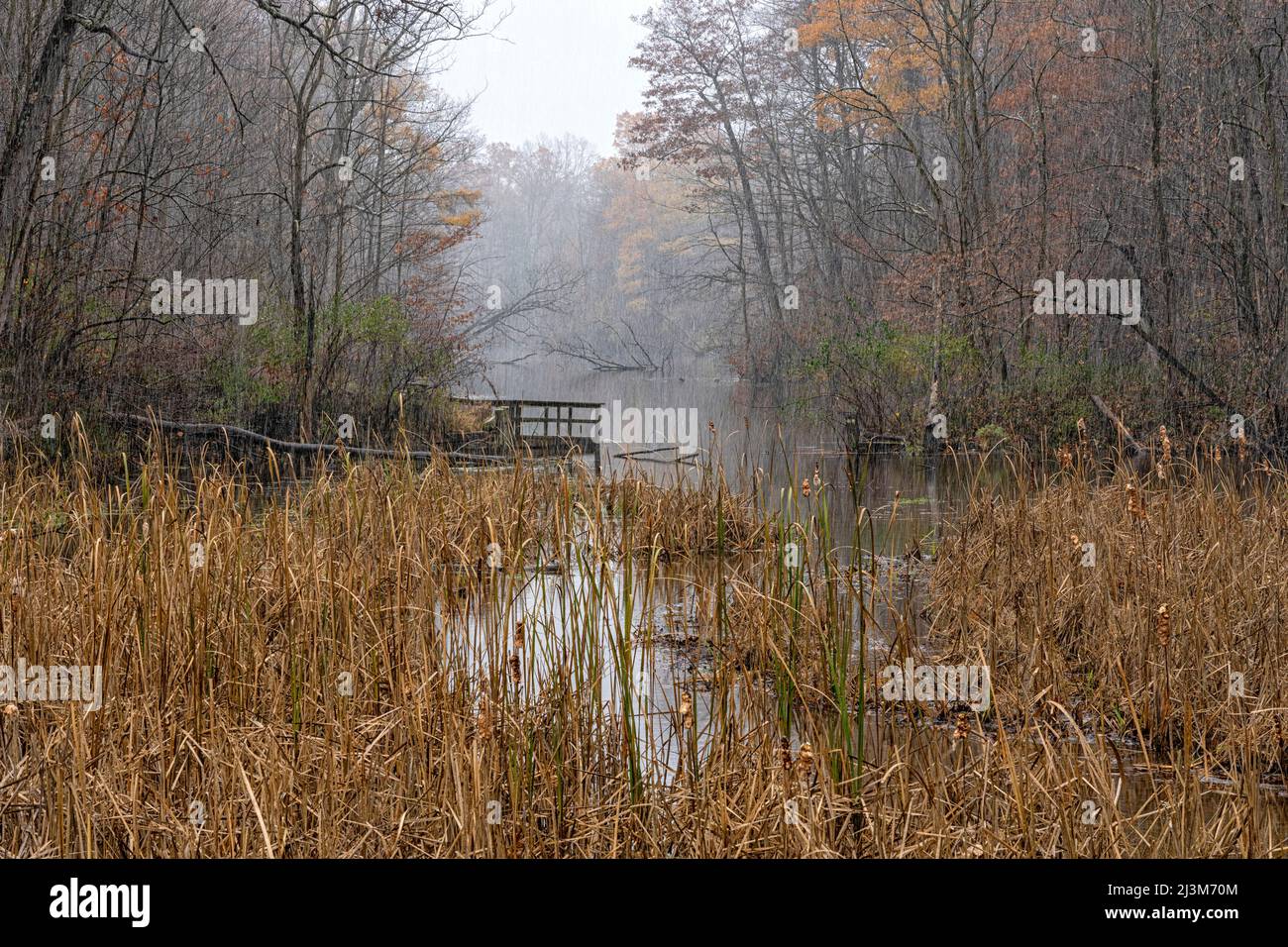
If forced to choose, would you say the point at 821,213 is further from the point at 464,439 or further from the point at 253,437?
the point at 253,437

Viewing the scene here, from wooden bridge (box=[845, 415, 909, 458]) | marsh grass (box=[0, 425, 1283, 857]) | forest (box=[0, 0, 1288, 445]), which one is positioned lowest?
marsh grass (box=[0, 425, 1283, 857])

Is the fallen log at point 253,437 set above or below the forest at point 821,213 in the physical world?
below

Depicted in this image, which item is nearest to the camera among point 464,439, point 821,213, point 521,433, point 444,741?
point 444,741

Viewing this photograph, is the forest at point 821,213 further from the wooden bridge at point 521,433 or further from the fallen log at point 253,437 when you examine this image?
the wooden bridge at point 521,433

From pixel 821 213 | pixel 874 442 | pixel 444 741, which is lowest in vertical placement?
pixel 444 741

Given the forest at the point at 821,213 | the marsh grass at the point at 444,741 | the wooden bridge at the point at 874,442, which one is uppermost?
the forest at the point at 821,213

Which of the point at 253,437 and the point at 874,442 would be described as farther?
the point at 874,442

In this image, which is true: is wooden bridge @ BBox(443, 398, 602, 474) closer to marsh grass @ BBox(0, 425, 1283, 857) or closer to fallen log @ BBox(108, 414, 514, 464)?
fallen log @ BBox(108, 414, 514, 464)

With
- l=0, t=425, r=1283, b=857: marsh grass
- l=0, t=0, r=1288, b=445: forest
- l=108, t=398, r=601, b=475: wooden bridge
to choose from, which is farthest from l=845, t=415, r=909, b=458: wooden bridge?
l=0, t=425, r=1283, b=857: marsh grass

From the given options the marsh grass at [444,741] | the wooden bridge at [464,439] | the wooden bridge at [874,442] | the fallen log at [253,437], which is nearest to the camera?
the marsh grass at [444,741]

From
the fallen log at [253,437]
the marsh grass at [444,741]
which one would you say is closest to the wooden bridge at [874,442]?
the fallen log at [253,437]

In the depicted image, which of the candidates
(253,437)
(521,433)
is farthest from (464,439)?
(253,437)
